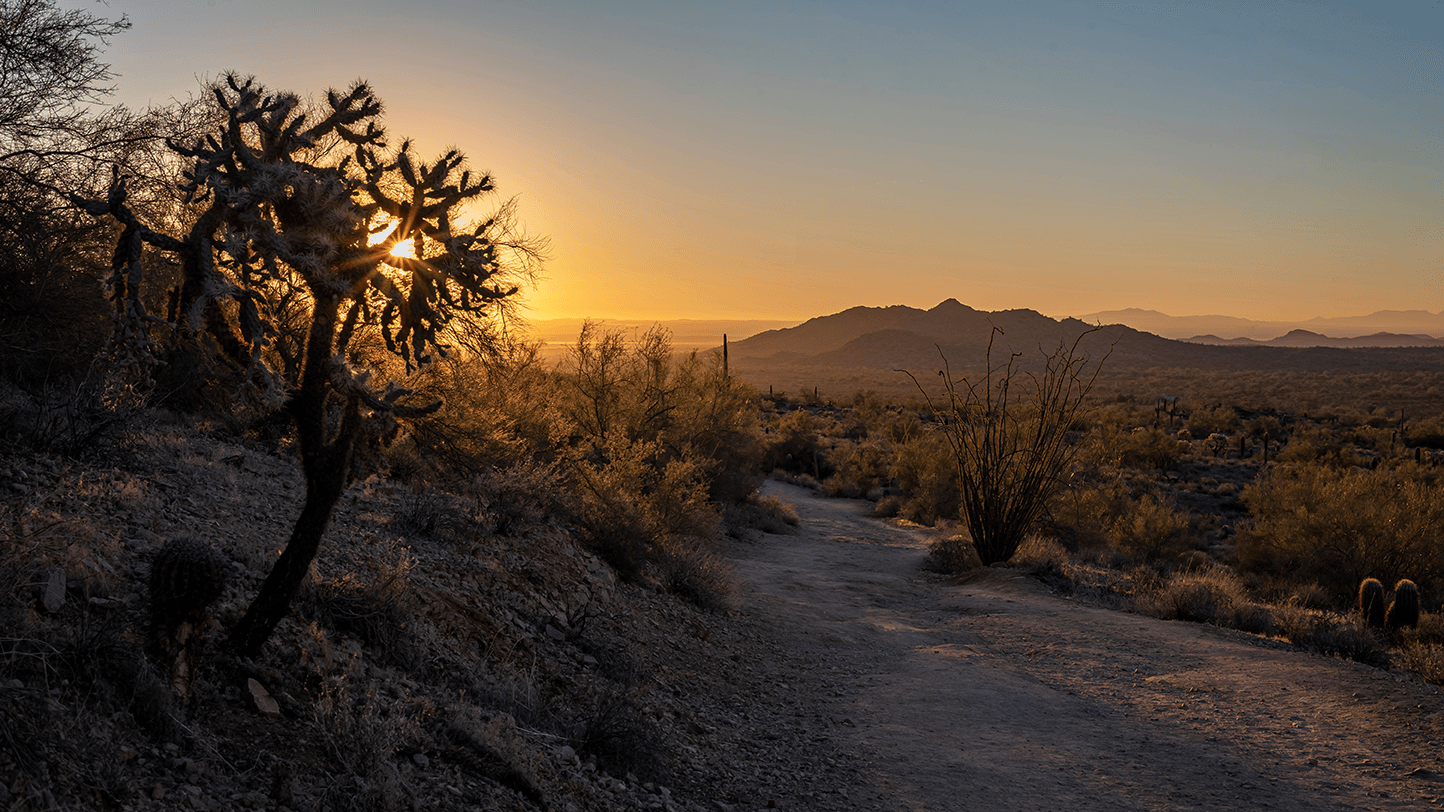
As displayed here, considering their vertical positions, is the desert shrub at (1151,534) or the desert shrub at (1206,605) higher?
the desert shrub at (1206,605)

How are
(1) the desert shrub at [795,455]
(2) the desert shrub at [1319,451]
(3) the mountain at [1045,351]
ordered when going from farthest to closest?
(3) the mountain at [1045,351] < (1) the desert shrub at [795,455] < (2) the desert shrub at [1319,451]

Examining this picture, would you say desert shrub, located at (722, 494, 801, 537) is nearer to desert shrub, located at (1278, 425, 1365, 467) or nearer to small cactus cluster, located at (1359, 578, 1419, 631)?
small cactus cluster, located at (1359, 578, 1419, 631)

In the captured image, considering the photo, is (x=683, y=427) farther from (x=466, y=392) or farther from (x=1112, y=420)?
(x=1112, y=420)

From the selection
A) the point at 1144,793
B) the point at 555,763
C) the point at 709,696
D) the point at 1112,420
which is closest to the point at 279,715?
the point at 555,763

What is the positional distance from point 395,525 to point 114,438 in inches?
95.4

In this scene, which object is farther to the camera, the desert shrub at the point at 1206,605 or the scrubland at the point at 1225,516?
the scrubland at the point at 1225,516

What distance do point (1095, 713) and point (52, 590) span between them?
849 centimetres

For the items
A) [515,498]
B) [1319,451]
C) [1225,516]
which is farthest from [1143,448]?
[515,498]

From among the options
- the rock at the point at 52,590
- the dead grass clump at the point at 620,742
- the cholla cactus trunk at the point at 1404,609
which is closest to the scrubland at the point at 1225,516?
the cholla cactus trunk at the point at 1404,609

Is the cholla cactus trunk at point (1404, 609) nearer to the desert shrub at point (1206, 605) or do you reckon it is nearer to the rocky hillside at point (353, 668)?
the desert shrub at point (1206, 605)

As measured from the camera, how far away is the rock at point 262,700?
3.94m

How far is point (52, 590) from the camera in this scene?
12.4 ft

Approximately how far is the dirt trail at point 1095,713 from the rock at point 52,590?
5.31 metres

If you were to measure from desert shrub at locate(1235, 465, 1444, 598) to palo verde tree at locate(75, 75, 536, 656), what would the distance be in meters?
18.0
